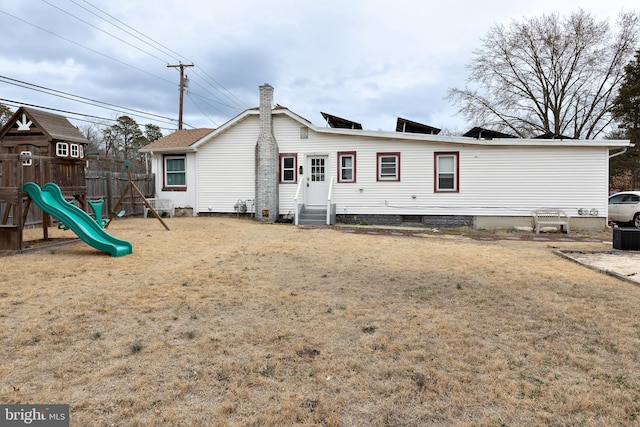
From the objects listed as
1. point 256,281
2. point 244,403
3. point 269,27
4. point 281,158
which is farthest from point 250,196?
point 244,403

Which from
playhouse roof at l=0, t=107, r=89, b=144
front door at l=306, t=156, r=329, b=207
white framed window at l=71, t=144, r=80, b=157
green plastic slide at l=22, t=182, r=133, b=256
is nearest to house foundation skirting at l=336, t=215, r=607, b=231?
front door at l=306, t=156, r=329, b=207

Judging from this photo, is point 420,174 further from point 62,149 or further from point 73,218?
point 62,149

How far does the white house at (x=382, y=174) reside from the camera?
13531 mm

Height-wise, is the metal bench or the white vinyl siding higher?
the white vinyl siding

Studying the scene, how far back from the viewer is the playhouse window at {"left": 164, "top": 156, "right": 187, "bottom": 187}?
1678 centimetres

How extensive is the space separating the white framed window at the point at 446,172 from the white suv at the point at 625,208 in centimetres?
687

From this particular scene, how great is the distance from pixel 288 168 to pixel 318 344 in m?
12.8

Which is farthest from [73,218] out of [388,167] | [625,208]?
[625,208]

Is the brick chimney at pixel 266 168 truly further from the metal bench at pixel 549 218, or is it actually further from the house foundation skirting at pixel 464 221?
the metal bench at pixel 549 218

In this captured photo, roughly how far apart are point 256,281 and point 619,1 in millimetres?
30646

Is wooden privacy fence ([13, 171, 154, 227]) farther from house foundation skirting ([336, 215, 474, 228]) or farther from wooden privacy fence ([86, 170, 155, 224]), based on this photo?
house foundation skirting ([336, 215, 474, 228])

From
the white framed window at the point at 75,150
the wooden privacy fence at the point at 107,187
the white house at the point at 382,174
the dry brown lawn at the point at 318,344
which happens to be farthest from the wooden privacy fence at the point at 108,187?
the dry brown lawn at the point at 318,344

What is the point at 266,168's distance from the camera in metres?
15.1

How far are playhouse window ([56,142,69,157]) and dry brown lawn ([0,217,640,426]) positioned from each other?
4580mm
